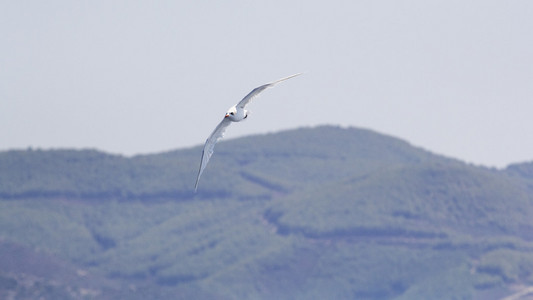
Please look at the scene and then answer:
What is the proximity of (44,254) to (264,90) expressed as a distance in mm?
157092

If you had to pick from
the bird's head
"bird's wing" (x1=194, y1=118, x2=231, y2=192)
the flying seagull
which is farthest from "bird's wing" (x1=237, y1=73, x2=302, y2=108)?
"bird's wing" (x1=194, y1=118, x2=231, y2=192)

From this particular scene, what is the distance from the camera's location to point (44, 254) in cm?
19538

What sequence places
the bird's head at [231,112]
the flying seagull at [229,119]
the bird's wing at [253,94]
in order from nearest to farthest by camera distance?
the bird's wing at [253,94] < the flying seagull at [229,119] < the bird's head at [231,112]

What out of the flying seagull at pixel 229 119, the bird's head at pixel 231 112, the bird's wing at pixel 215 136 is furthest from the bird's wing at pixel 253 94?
the bird's wing at pixel 215 136

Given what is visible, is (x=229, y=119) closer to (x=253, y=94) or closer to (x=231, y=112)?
(x=231, y=112)

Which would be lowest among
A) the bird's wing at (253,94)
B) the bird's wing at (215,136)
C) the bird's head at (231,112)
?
the bird's wing at (215,136)

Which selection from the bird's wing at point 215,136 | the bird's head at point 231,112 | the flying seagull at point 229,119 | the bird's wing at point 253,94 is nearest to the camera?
the bird's wing at point 253,94

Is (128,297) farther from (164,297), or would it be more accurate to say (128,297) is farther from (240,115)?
(240,115)

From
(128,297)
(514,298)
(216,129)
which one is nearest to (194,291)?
(128,297)

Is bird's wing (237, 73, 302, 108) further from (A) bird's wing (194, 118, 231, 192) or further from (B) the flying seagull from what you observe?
(A) bird's wing (194, 118, 231, 192)

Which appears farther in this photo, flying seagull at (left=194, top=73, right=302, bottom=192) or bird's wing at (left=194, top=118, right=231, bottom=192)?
bird's wing at (left=194, top=118, right=231, bottom=192)

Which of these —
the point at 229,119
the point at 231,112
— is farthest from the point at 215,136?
the point at 231,112

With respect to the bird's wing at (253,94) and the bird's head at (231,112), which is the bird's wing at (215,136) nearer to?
the bird's head at (231,112)

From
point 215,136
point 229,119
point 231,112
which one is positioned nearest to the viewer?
point 231,112
